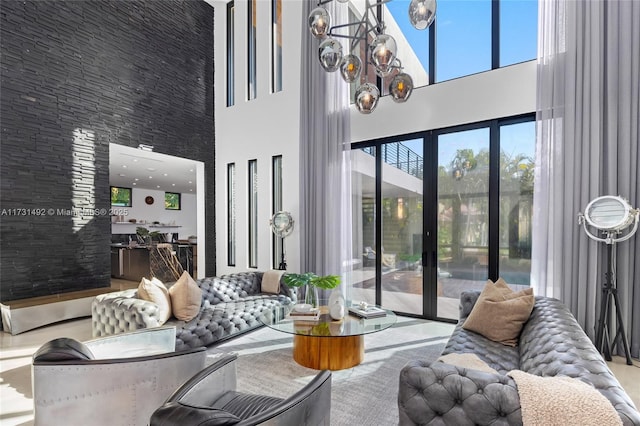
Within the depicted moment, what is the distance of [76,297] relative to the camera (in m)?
4.54

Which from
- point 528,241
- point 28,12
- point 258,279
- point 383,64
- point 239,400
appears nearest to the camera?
point 239,400

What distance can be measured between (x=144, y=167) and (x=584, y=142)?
8.11 meters

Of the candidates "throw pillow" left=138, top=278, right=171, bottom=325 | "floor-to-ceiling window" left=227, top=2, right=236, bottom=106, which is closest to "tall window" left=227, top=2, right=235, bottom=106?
"floor-to-ceiling window" left=227, top=2, right=236, bottom=106

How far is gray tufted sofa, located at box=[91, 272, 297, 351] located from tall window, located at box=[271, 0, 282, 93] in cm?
366

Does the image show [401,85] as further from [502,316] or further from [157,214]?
[157,214]

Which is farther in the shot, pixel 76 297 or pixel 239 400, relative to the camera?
pixel 76 297

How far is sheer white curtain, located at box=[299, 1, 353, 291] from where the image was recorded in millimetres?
5008

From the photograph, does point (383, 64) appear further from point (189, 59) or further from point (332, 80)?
point (189, 59)

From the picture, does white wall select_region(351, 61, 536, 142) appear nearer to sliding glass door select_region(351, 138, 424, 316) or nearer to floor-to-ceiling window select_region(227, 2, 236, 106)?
sliding glass door select_region(351, 138, 424, 316)

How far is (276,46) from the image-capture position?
611 cm

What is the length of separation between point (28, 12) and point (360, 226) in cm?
547

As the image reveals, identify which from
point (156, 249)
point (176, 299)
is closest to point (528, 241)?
point (176, 299)

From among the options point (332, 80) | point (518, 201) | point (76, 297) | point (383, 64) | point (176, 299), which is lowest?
point (76, 297)

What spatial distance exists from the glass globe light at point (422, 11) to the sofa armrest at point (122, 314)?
324 centimetres
